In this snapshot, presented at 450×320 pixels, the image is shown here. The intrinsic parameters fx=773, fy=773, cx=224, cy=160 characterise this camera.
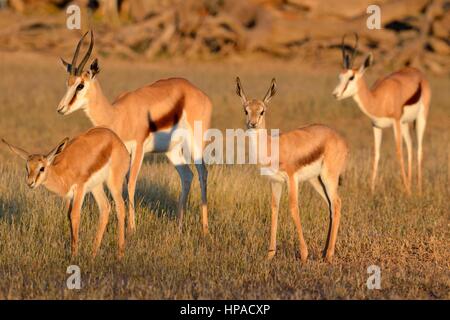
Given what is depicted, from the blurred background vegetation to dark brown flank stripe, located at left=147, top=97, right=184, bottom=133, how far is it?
20.5 metres

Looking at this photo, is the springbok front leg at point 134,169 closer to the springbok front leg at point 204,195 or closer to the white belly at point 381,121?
the springbok front leg at point 204,195

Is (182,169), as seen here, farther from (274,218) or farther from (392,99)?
(392,99)

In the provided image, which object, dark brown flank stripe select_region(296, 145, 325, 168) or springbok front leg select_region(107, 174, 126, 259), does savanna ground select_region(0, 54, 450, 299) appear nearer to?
springbok front leg select_region(107, 174, 126, 259)

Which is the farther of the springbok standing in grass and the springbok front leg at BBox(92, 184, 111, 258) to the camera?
the springbok front leg at BBox(92, 184, 111, 258)

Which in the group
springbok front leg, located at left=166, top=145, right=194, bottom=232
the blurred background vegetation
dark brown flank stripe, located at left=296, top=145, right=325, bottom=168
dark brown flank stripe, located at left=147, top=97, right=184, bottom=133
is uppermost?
the blurred background vegetation

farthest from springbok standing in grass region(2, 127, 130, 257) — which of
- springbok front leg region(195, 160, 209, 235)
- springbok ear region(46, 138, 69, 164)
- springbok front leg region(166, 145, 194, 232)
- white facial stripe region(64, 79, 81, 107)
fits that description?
springbok front leg region(166, 145, 194, 232)

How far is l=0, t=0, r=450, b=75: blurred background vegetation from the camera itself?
29.4 metres

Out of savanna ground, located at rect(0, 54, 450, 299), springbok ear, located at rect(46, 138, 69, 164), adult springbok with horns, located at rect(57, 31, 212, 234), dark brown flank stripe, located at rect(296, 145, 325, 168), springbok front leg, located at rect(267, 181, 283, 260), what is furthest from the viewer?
adult springbok with horns, located at rect(57, 31, 212, 234)

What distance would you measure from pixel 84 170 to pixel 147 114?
169cm

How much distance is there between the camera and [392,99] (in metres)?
11.5

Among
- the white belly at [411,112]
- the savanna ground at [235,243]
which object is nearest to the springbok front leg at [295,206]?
the savanna ground at [235,243]

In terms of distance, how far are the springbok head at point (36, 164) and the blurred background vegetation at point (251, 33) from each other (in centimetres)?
2277

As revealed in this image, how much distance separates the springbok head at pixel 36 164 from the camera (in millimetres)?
6422

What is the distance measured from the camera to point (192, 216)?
8.96m
